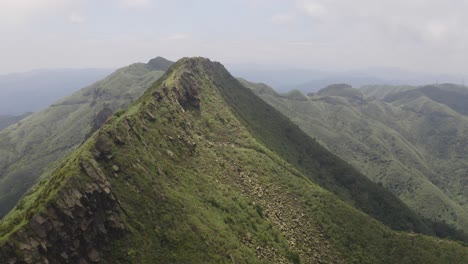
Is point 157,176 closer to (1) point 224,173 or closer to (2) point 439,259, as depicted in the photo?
(1) point 224,173

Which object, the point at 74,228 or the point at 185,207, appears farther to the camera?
the point at 185,207

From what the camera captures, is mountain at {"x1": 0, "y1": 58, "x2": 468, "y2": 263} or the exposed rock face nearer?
the exposed rock face

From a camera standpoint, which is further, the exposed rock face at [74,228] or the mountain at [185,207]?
the mountain at [185,207]

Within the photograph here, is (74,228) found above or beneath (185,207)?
above

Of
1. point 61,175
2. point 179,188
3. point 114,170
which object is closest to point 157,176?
point 179,188
